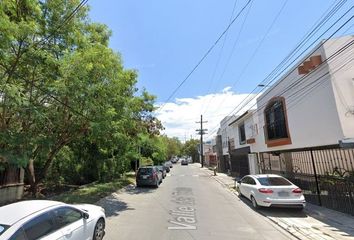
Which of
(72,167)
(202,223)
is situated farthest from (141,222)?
(72,167)

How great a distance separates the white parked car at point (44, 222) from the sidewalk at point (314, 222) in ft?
21.4

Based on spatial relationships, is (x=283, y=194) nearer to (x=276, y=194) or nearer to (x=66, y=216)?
(x=276, y=194)

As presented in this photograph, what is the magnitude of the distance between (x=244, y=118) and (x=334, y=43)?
16.7 metres

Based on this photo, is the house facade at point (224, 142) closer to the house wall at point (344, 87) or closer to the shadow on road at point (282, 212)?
the shadow on road at point (282, 212)

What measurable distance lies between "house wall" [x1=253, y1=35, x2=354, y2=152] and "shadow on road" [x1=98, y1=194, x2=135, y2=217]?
9.96 meters

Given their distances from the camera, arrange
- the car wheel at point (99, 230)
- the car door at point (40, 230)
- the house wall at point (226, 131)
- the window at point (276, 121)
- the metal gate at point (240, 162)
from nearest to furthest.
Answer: the car door at point (40, 230) < the car wheel at point (99, 230) < the window at point (276, 121) < the metal gate at point (240, 162) < the house wall at point (226, 131)

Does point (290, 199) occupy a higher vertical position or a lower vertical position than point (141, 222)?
higher

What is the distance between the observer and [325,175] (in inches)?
512

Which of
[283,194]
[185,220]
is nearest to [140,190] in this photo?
[185,220]

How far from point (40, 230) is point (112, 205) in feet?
28.7

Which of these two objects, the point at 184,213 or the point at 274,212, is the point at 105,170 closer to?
the point at 184,213

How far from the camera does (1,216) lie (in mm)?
5484

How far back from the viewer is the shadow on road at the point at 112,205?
1221cm

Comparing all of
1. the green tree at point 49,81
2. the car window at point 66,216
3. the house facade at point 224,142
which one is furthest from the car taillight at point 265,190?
the house facade at point 224,142
